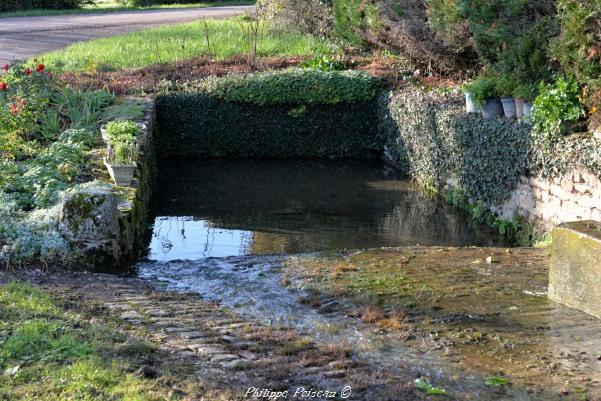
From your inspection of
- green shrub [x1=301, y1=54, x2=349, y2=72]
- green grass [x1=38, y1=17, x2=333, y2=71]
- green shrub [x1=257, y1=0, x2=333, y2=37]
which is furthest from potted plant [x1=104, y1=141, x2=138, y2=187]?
green shrub [x1=257, y1=0, x2=333, y2=37]

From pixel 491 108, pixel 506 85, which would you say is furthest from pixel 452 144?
pixel 506 85

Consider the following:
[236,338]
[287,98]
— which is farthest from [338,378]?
[287,98]

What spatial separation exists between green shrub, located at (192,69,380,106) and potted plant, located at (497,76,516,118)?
459cm

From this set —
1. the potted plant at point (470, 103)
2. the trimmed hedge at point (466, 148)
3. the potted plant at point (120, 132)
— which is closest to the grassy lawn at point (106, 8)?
the trimmed hedge at point (466, 148)

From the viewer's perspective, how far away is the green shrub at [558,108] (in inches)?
380

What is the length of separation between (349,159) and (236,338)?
10.1 metres

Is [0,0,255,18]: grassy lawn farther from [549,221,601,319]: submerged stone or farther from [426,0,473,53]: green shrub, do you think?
[549,221,601,319]: submerged stone

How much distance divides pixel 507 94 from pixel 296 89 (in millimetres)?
5178

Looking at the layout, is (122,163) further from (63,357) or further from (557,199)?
(557,199)

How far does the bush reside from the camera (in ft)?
108

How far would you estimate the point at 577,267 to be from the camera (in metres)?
6.89

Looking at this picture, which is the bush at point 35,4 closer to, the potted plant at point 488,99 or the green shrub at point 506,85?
the potted plant at point 488,99

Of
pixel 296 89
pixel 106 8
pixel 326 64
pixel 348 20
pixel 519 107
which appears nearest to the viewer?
pixel 519 107

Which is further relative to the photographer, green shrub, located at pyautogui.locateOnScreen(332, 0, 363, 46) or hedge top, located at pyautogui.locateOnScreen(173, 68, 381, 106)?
green shrub, located at pyautogui.locateOnScreen(332, 0, 363, 46)
